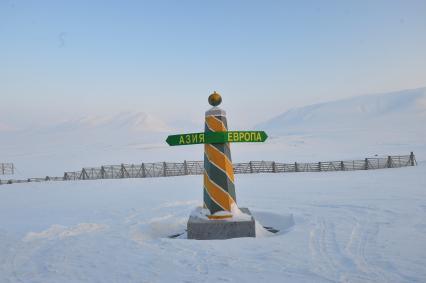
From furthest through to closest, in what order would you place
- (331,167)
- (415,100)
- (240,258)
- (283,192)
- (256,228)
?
(415,100) < (331,167) < (283,192) < (256,228) < (240,258)

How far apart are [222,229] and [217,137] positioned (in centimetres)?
175

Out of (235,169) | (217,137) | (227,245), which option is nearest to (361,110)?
(235,169)

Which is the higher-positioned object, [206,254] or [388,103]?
[388,103]

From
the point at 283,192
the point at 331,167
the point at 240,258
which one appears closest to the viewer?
the point at 240,258

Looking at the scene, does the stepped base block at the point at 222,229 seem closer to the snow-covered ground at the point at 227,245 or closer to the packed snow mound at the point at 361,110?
the snow-covered ground at the point at 227,245

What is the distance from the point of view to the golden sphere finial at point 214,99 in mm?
7438

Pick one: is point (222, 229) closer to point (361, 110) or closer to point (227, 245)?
point (227, 245)

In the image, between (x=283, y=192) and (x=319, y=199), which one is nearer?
(x=319, y=199)

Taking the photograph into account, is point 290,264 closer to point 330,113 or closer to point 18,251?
point 18,251

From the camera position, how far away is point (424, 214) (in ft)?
25.5

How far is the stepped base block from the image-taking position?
674 cm

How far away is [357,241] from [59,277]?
4.45 m

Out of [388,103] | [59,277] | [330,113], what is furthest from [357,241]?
[388,103]

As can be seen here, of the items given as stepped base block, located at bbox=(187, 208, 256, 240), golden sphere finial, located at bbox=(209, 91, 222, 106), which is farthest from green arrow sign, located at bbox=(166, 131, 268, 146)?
stepped base block, located at bbox=(187, 208, 256, 240)
